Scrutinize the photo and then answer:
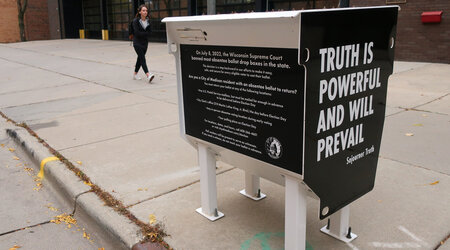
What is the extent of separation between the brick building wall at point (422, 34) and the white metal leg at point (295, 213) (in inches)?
378

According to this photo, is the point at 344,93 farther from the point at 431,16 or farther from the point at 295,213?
the point at 431,16

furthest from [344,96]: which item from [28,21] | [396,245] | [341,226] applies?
[28,21]

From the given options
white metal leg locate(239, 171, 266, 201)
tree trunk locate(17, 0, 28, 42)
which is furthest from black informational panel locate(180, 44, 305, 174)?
tree trunk locate(17, 0, 28, 42)

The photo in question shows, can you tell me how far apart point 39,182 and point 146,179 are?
128 centimetres

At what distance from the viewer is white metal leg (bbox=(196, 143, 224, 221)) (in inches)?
120

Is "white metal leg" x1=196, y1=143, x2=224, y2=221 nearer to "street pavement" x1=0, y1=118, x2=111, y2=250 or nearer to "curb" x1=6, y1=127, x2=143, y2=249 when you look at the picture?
"curb" x1=6, y1=127, x2=143, y2=249

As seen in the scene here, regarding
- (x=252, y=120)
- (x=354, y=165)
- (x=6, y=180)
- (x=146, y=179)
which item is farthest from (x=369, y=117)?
(x=6, y=180)

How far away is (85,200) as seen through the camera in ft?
11.7

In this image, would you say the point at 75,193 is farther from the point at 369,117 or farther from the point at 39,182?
the point at 369,117

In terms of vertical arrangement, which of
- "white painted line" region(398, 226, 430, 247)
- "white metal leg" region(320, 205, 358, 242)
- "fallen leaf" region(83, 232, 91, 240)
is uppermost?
"white metal leg" region(320, 205, 358, 242)

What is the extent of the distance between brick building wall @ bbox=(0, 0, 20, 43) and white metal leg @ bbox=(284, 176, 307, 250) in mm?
34953

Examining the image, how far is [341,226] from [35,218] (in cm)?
256

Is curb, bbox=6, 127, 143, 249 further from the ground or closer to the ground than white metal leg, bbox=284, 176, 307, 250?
closer to the ground

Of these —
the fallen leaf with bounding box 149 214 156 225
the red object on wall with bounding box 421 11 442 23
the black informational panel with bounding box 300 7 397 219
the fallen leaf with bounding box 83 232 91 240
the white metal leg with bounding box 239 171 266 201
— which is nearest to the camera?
the black informational panel with bounding box 300 7 397 219
